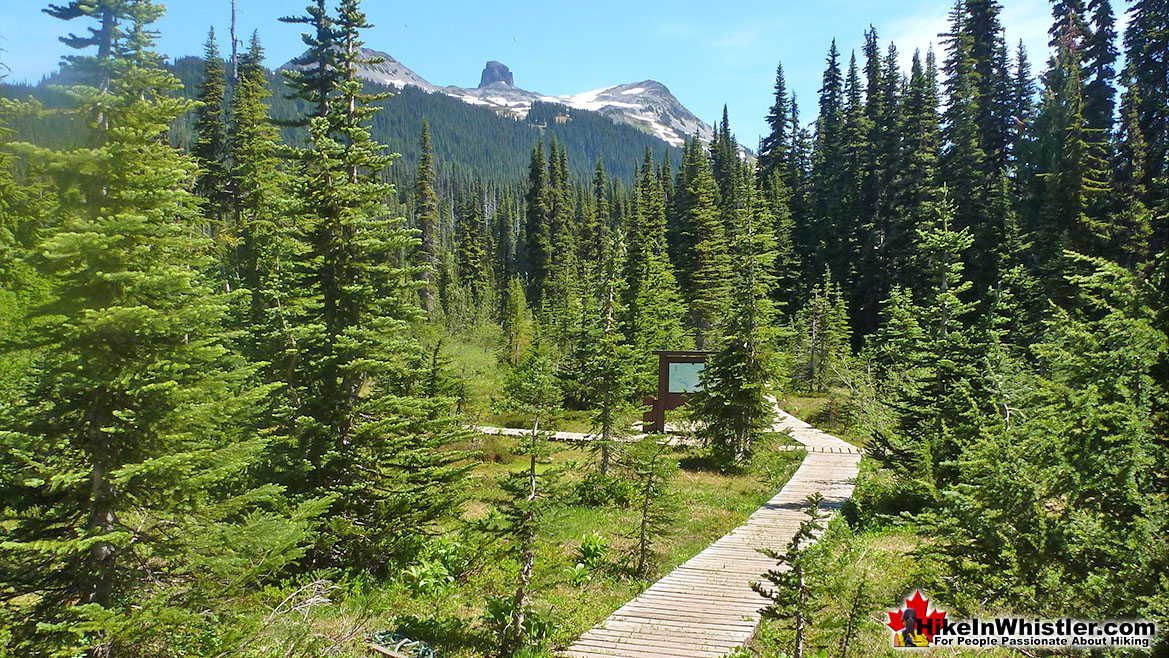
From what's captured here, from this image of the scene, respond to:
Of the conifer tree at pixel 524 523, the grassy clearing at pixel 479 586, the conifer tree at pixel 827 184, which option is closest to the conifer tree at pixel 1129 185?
the conifer tree at pixel 827 184

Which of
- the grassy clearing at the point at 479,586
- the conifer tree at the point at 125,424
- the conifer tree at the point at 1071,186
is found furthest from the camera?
the conifer tree at the point at 1071,186

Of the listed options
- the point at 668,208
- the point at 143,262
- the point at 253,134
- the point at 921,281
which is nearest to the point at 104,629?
the point at 143,262

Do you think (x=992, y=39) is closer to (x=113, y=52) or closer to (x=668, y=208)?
(x=668, y=208)

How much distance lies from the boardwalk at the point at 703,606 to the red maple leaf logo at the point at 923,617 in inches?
82.7

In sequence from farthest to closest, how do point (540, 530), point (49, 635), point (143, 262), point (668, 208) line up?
point (668, 208)
point (540, 530)
point (143, 262)
point (49, 635)

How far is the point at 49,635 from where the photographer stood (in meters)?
7.48

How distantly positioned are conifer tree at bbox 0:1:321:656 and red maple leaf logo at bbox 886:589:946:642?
9.26 metres

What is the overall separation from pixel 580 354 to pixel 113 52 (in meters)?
15.6

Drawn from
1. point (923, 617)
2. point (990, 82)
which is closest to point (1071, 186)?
point (990, 82)

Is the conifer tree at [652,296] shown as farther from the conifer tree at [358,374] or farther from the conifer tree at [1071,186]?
the conifer tree at [1071,186]

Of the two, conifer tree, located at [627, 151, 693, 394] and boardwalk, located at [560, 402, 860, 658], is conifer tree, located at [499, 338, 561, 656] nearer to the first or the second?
boardwalk, located at [560, 402, 860, 658]

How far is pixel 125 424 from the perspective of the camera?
28.6 feet

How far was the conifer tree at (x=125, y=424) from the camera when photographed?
803 centimetres

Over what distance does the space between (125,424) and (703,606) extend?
9412 mm
